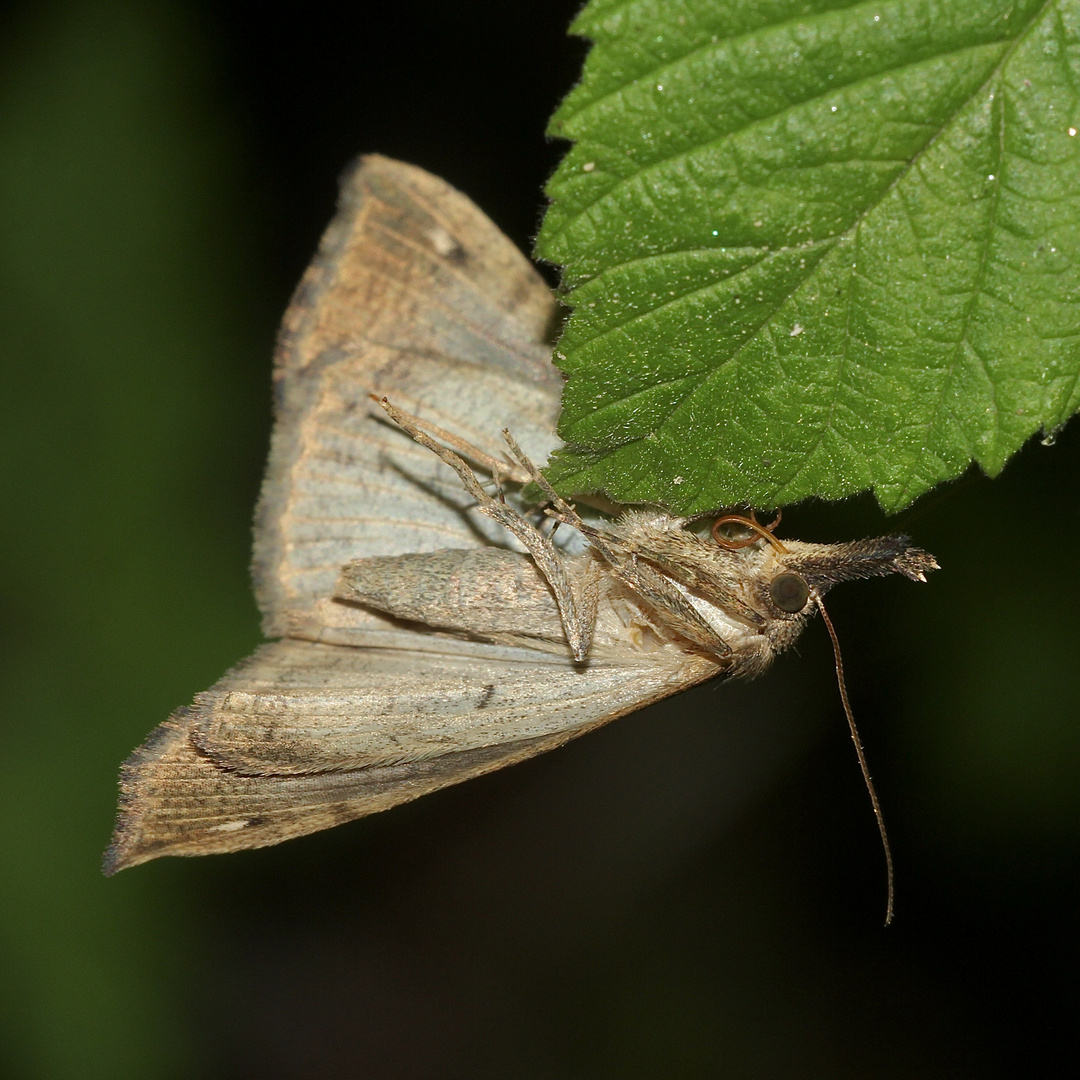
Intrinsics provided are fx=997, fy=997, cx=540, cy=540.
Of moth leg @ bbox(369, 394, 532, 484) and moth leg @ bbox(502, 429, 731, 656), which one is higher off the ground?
moth leg @ bbox(369, 394, 532, 484)

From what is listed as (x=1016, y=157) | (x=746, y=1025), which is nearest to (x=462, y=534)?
(x=1016, y=157)

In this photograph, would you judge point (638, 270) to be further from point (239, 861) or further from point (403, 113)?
point (403, 113)

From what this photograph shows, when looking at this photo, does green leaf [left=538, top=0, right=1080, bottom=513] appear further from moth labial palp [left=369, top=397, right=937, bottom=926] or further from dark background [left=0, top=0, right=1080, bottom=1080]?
dark background [left=0, top=0, right=1080, bottom=1080]

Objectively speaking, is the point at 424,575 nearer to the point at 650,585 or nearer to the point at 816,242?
the point at 650,585

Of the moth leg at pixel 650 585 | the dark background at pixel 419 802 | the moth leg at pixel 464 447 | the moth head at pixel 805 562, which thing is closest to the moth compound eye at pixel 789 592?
the moth head at pixel 805 562

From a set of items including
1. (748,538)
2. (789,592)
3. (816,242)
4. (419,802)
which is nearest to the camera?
(816,242)

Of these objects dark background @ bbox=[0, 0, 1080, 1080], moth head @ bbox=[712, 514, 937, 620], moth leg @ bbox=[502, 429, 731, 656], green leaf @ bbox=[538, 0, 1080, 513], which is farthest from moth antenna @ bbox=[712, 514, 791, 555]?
dark background @ bbox=[0, 0, 1080, 1080]

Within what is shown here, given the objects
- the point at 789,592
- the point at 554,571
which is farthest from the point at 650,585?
the point at 789,592
